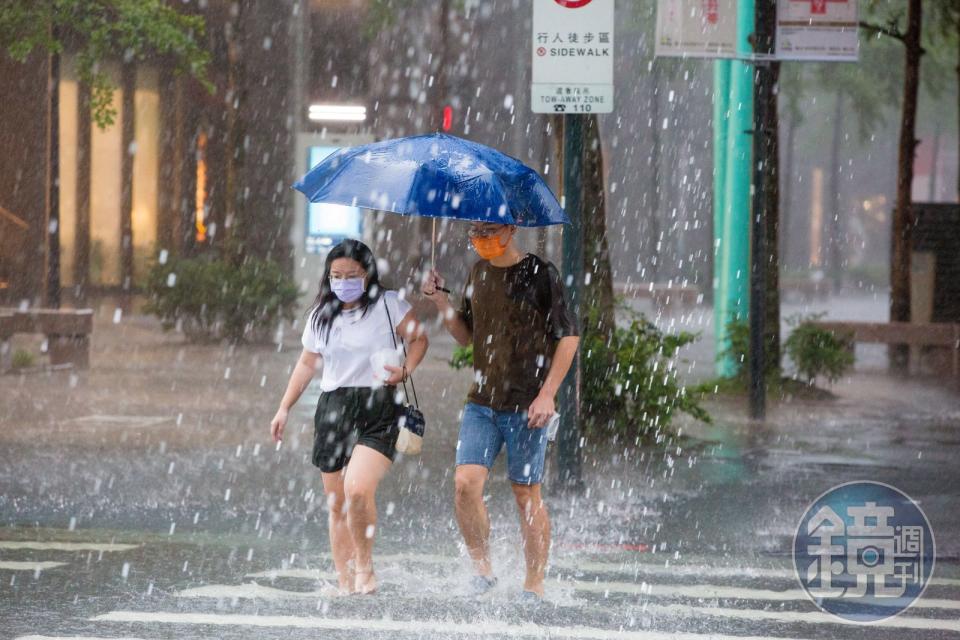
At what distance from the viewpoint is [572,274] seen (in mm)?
9367

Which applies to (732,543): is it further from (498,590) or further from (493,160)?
(493,160)

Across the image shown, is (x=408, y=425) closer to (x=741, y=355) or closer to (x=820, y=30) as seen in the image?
(x=820, y=30)

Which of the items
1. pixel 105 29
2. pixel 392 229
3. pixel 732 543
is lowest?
pixel 732 543

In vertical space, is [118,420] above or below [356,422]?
below

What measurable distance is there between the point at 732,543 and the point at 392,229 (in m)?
23.1

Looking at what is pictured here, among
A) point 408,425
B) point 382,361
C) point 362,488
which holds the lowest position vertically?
point 362,488

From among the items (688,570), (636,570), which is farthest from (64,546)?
(688,570)

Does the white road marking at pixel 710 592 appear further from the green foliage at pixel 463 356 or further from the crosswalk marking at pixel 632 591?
the green foliage at pixel 463 356

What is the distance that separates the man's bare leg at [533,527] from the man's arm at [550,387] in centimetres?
38

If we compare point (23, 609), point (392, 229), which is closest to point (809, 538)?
point (23, 609)

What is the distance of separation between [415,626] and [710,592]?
163 centimetres

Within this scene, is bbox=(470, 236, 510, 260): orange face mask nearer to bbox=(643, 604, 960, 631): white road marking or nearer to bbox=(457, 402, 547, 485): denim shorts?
bbox=(457, 402, 547, 485): denim shorts

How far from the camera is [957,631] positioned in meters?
6.21

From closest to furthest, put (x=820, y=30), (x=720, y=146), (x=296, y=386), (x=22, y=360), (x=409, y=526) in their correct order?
(x=296, y=386) < (x=409, y=526) < (x=820, y=30) < (x=22, y=360) < (x=720, y=146)
